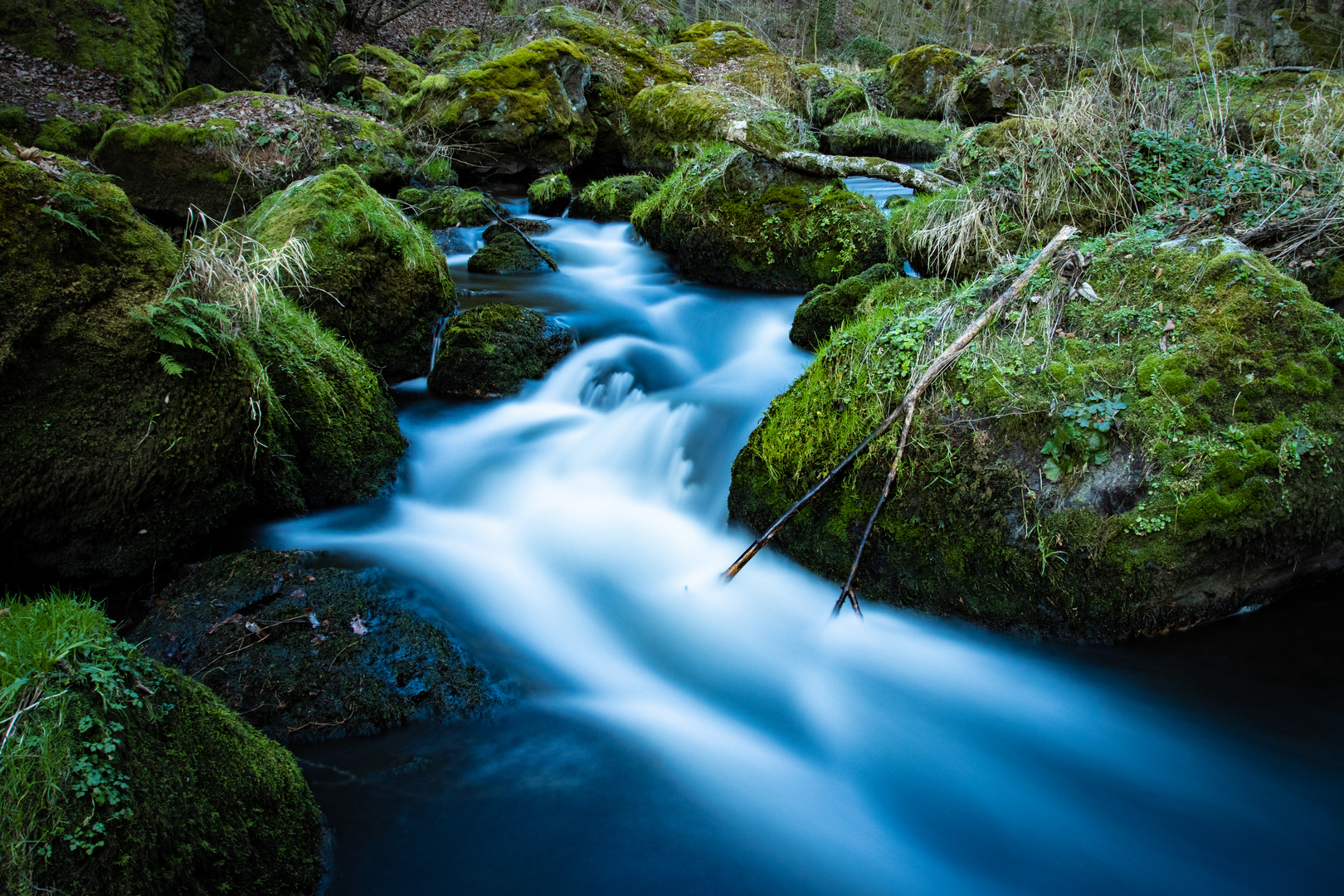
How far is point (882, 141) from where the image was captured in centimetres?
1255

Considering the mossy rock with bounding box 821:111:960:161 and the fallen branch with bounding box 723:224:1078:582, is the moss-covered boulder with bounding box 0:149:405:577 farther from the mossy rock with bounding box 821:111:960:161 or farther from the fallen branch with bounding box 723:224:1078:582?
the mossy rock with bounding box 821:111:960:161

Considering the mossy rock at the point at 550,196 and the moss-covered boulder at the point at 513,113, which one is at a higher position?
the moss-covered boulder at the point at 513,113

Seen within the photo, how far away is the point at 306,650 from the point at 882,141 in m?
12.6

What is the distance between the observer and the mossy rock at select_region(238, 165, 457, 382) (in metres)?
5.61

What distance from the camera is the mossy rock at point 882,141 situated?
12.5 meters

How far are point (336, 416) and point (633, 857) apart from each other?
3.45 meters

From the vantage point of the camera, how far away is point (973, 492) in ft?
12.3

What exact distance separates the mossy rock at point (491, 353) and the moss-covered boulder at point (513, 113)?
275 inches

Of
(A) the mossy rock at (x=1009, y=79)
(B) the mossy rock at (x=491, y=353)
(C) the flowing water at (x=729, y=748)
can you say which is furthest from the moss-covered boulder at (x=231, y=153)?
(A) the mossy rock at (x=1009, y=79)

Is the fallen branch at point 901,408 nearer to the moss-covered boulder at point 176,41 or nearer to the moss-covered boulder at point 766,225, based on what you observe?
the moss-covered boulder at point 766,225

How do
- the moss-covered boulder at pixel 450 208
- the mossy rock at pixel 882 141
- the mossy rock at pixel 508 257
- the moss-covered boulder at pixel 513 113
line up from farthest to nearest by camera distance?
1. the mossy rock at pixel 882 141
2. the moss-covered boulder at pixel 513 113
3. the moss-covered boulder at pixel 450 208
4. the mossy rock at pixel 508 257

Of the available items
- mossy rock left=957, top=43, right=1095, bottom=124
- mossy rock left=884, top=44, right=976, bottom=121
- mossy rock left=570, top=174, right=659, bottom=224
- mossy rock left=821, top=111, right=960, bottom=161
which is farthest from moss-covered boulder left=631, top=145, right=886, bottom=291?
mossy rock left=884, top=44, right=976, bottom=121

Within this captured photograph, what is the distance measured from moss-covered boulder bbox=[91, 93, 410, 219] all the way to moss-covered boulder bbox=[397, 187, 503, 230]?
89cm

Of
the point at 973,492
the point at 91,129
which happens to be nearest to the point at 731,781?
the point at 973,492
